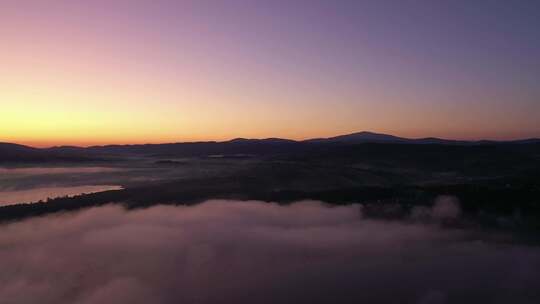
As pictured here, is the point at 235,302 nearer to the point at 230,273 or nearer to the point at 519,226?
the point at 230,273

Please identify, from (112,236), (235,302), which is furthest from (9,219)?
(235,302)

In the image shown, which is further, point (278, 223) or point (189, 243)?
point (278, 223)

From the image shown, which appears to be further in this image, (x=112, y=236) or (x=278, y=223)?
(x=278, y=223)

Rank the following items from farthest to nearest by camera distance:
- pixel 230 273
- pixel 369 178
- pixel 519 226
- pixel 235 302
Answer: pixel 369 178 → pixel 519 226 → pixel 230 273 → pixel 235 302

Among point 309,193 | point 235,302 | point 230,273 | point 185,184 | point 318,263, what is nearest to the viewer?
point 235,302

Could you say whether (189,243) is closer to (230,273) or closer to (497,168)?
(230,273)

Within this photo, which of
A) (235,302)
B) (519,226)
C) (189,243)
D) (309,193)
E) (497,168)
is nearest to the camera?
(235,302)

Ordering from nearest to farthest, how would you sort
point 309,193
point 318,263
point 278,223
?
point 318,263 → point 278,223 → point 309,193

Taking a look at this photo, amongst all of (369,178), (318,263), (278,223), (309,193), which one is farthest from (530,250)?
(369,178)
